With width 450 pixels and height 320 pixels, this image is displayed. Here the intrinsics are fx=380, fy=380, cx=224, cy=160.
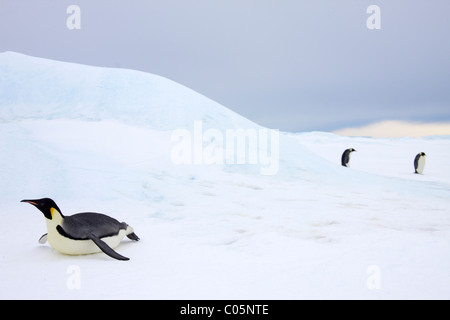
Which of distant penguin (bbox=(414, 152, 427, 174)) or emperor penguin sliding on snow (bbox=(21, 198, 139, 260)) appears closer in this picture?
emperor penguin sliding on snow (bbox=(21, 198, 139, 260))

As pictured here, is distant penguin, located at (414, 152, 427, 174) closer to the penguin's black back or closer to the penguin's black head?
the penguin's black back

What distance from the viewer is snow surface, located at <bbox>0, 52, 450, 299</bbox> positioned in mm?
3219

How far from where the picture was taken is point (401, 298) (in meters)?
2.93

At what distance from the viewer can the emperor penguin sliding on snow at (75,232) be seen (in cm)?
360

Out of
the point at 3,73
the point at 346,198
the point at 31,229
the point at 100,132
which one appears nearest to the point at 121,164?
the point at 100,132

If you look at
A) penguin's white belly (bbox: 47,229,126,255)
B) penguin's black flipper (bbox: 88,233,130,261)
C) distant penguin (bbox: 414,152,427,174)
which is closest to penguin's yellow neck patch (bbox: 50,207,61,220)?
penguin's white belly (bbox: 47,229,126,255)

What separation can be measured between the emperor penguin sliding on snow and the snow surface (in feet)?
0.45

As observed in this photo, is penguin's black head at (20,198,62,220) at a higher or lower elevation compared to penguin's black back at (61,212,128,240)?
higher

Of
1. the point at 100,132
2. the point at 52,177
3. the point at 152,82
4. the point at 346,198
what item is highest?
the point at 152,82

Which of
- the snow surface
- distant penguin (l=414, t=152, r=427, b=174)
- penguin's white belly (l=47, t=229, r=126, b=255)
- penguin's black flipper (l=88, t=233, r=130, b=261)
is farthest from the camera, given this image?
distant penguin (l=414, t=152, r=427, b=174)

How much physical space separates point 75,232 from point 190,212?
270cm

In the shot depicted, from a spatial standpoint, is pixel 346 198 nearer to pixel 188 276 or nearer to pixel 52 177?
pixel 188 276

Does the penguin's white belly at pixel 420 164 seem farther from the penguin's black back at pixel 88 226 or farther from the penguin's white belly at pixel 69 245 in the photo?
the penguin's white belly at pixel 69 245

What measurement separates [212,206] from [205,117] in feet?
23.0
